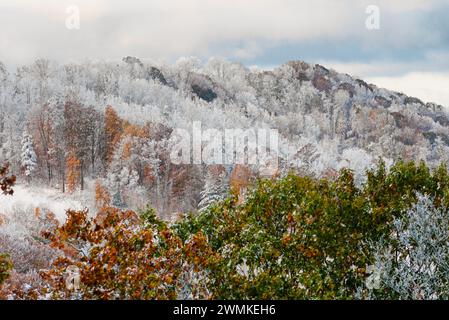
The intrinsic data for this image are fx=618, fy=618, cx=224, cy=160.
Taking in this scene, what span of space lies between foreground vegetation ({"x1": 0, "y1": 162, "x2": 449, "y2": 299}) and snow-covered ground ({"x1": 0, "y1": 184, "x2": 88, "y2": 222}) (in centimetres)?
6999

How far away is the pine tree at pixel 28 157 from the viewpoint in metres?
102

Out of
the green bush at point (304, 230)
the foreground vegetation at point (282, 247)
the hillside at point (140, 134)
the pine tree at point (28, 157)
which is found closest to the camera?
the foreground vegetation at point (282, 247)

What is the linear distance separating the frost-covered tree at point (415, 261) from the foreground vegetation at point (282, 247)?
2 cm

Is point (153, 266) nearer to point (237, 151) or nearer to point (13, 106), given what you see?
point (237, 151)

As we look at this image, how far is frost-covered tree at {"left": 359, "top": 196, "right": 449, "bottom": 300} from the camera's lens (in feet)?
39.3

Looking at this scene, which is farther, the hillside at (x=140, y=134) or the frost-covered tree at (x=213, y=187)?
the hillside at (x=140, y=134)

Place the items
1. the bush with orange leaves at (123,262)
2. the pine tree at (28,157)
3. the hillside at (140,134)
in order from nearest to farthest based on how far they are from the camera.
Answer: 1. the bush with orange leaves at (123,262)
2. the hillside at (140,134)
3. the pine tree at (28,157)

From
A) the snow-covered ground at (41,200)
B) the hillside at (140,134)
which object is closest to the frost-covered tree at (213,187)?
the hillside at (140,134)

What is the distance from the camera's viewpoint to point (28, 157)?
105188 millimetres

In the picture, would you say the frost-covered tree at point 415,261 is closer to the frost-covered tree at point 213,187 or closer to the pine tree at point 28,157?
the frost-covered tree at point 213,187

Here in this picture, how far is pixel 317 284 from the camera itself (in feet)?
38.7

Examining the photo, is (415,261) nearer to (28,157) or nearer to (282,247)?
(282,247)

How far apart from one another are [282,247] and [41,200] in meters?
83.7

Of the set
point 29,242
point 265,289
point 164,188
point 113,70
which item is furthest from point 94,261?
point 113,70
